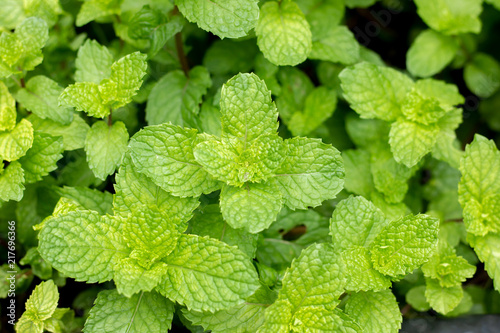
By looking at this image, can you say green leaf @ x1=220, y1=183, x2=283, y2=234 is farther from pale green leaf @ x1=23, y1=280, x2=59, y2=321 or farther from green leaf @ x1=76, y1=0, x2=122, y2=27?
green leaf @ x1=76, y1=0, x2=122, y2=27

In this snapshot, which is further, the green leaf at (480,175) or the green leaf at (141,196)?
the green leaf at (480,175)

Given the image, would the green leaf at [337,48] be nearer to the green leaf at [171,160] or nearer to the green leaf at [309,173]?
the green leaf at [309,173]

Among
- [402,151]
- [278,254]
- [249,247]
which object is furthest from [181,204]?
[402,151]

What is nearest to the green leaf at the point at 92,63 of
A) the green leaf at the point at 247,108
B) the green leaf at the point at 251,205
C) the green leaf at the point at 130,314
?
the green leaf at the point at 247,108

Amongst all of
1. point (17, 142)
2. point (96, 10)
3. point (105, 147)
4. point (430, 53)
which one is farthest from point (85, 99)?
point (430, 53)

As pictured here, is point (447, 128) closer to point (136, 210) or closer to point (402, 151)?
point (402, 151)

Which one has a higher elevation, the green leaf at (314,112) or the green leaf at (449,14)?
the green leaf at (449,14)
